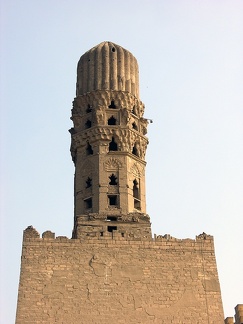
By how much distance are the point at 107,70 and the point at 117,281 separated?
912 cm

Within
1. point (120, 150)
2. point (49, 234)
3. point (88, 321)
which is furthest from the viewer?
point (120, 150)

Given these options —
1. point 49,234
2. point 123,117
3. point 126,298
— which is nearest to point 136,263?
point 126,298

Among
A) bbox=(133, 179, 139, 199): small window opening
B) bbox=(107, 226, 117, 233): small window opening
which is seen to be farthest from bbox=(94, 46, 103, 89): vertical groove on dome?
bbox=(107, 226, 117, 233): small window opening

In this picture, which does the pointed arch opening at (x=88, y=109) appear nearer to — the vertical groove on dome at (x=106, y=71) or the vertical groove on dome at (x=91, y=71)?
the vertical groove on dome at (x=91, y=71)

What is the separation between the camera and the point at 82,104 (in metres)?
31.5

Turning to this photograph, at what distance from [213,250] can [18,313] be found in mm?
7117

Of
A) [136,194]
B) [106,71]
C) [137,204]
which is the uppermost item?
[106,71]

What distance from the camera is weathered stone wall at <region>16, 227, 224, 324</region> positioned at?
1022 inches

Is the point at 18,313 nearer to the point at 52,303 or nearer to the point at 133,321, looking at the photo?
the point at 52,303

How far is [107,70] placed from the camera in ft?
104

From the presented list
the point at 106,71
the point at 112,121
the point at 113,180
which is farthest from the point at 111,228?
the point at 106,71

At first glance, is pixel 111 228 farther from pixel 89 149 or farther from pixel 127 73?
pixel 127 73

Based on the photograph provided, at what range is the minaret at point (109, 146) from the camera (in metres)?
28.4

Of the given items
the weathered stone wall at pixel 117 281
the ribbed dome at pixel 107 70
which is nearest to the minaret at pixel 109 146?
the ribbed dome at pixel 107 70
